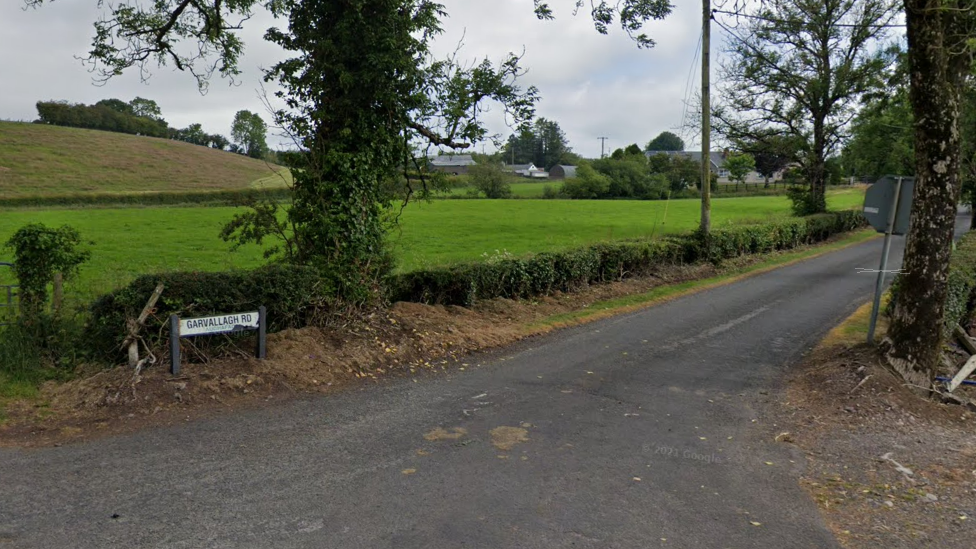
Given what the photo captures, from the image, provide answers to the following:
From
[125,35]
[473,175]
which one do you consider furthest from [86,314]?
[473,175]

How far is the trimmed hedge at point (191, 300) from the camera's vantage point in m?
7.64

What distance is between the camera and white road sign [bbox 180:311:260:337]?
7.63 metres

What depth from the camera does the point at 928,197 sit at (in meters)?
8.55

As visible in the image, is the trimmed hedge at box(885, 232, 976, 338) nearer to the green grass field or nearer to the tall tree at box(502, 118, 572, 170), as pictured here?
the green grass field

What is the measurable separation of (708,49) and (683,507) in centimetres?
1823

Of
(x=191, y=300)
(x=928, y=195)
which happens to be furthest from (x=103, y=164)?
(x=928, y=195)

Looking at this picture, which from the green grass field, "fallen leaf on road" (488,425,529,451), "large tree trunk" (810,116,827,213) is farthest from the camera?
"large tree trunk" (810,116,827,213)

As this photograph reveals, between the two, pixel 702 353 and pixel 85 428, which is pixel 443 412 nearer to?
pixel 85 428

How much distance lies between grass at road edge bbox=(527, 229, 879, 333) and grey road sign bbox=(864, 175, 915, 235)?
3.51 metres

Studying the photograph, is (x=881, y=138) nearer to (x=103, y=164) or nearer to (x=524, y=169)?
(x=103, y=164)

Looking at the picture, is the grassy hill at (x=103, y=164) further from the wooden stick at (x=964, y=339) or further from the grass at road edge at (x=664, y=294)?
the wooden stick at (x=964, y=339)

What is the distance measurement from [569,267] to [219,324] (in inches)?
361

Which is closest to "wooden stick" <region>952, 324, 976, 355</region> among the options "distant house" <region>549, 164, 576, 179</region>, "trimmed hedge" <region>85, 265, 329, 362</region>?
"trimmed hedge" <region>85, 265, 329, 362</region>

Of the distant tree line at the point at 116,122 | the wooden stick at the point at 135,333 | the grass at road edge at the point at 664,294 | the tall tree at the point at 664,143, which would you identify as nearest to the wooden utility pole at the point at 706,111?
the grass at road edge at the point at 664,294
